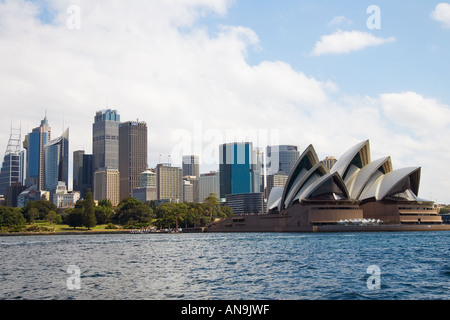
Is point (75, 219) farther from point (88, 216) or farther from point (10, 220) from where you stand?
point (10, 220)

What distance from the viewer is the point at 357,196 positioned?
114 metres

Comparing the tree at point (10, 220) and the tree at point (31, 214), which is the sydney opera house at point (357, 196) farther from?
the tree at point (31, 214)

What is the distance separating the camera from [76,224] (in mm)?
153125

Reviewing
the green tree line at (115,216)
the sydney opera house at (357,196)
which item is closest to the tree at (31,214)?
the green tree line at (115,216)

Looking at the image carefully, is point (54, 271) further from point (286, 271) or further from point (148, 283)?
point (286, 271)

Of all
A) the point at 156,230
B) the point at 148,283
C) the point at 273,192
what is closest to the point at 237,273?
the point at 148,283

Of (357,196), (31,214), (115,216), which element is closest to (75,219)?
(115,216)

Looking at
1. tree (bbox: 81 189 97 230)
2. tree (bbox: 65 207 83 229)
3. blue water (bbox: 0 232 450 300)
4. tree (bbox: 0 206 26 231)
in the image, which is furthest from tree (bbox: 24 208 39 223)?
blue water (bbox: 0 232 450 300)

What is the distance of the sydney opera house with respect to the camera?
359ft

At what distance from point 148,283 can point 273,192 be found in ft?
355

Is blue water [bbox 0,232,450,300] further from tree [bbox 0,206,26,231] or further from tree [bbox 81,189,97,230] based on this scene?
tree [bbox 81,189,97,230]

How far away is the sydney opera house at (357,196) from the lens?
109 metres

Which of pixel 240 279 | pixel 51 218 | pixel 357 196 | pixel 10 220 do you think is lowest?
pixel 51 218
